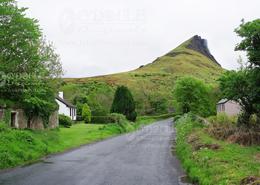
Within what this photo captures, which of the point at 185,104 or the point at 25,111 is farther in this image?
the point at 185,104

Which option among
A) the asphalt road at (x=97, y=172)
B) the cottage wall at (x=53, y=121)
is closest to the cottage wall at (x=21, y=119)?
the cottage wall at (x=53, y=121)

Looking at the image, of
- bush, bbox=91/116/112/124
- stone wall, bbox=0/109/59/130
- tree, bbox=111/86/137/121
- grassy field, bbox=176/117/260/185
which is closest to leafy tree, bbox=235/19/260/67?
grassy field, bbox=176/117/260/185

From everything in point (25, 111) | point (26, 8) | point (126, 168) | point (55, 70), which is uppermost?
point (26, 8)

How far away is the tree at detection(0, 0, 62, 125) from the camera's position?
99.5 ft

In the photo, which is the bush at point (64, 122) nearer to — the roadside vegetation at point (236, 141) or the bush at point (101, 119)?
the bush at point (101, 119)

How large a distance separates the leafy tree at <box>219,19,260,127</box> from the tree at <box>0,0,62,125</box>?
619 inches

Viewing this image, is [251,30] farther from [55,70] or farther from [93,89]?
[93,89]

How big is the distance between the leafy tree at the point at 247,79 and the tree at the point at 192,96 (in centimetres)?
5416

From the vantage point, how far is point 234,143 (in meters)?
23.6

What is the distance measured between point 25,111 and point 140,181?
24.7m

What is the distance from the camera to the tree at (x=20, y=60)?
99.5 feet

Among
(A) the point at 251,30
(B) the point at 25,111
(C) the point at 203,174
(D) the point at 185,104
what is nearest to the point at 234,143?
(A) the point at 251,30

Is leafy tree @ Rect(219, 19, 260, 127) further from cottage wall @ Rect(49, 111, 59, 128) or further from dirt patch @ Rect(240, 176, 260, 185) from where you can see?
cottage wall @ Rect(49, 111, 59, 128)

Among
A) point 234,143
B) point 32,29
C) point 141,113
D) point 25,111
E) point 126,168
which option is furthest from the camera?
point 141,113
